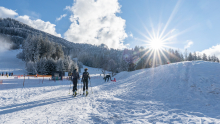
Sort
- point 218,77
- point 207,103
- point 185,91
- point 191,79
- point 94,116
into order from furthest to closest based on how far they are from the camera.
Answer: point 191,79 → point 218,77 → point 185,91 → point 207,103 → point 94,116

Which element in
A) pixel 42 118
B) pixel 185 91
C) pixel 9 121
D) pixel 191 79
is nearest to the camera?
pixel 9 121

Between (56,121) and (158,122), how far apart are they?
12.6 ft

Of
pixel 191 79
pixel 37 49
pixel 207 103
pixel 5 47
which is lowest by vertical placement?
pixel 207 103

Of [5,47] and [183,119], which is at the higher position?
[5,47]

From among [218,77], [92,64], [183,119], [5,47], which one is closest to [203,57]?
[92,64]

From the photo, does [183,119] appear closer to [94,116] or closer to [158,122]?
[158,122]

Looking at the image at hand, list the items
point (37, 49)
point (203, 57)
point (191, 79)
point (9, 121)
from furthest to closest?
1. point (203, 57)
2. point (37, 49)
3. point (191, 79)
4. point (9, 121)

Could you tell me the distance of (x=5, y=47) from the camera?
92.9 metres

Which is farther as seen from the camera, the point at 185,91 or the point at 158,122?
the point at 185,91

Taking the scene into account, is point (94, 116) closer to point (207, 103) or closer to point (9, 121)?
point (9, 121)

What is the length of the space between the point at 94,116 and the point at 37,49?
2396 inches

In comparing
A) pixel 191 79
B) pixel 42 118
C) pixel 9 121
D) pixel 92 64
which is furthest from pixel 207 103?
pixel 92 64

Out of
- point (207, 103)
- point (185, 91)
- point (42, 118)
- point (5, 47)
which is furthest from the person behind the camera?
point (5, 47)

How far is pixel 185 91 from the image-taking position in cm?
867
